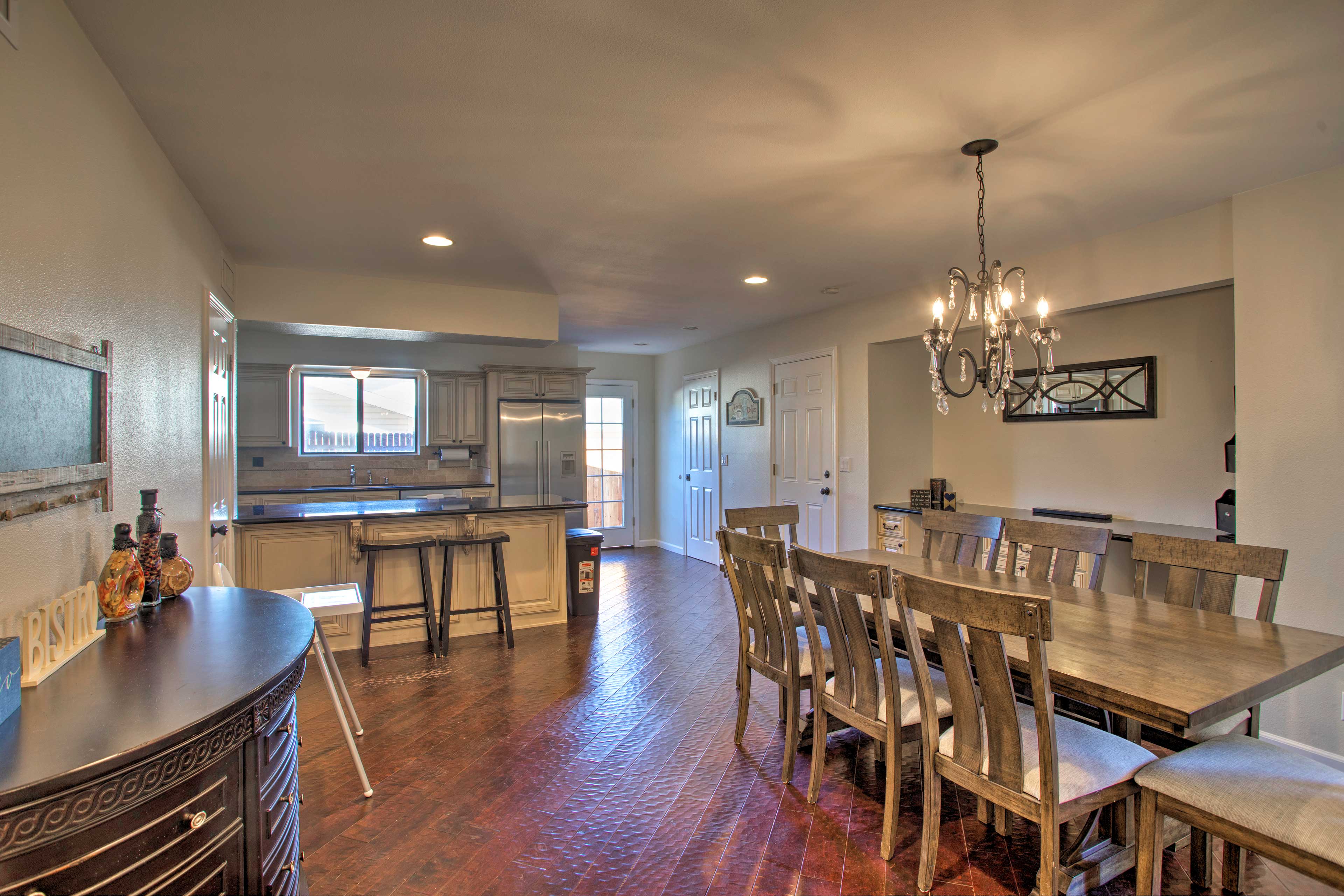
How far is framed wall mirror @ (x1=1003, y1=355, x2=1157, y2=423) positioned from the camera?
402cm

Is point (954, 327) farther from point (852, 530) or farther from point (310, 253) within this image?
point (310, 253)

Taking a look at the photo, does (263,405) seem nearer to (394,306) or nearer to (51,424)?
(394,306)

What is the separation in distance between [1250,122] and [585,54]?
92.3 inches

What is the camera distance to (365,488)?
6.02 m

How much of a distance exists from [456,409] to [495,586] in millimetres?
2594

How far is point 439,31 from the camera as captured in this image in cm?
178

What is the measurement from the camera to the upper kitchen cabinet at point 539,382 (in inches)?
261

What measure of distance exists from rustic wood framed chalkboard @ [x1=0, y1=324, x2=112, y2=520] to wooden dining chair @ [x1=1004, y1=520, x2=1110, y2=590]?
10.6ft

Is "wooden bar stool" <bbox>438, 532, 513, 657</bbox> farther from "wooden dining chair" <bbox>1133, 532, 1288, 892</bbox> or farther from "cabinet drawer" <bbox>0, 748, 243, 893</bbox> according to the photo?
"wooden dining chair" <bbox>1133, 532, 1288, 892</bbox>

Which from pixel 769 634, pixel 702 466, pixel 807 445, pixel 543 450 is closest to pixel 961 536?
pixel 769 634

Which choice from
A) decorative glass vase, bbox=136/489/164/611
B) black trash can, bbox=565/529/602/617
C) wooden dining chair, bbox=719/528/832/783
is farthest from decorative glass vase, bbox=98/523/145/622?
black trash can, bbox=565/529/602/617

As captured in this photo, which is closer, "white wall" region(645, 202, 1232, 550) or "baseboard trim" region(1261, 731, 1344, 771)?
"baseboard trim" region(1261, 731, 1344, 771)

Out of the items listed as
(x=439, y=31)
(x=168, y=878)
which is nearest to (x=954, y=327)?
(x=439, y=31)

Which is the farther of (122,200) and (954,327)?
(954,327)
